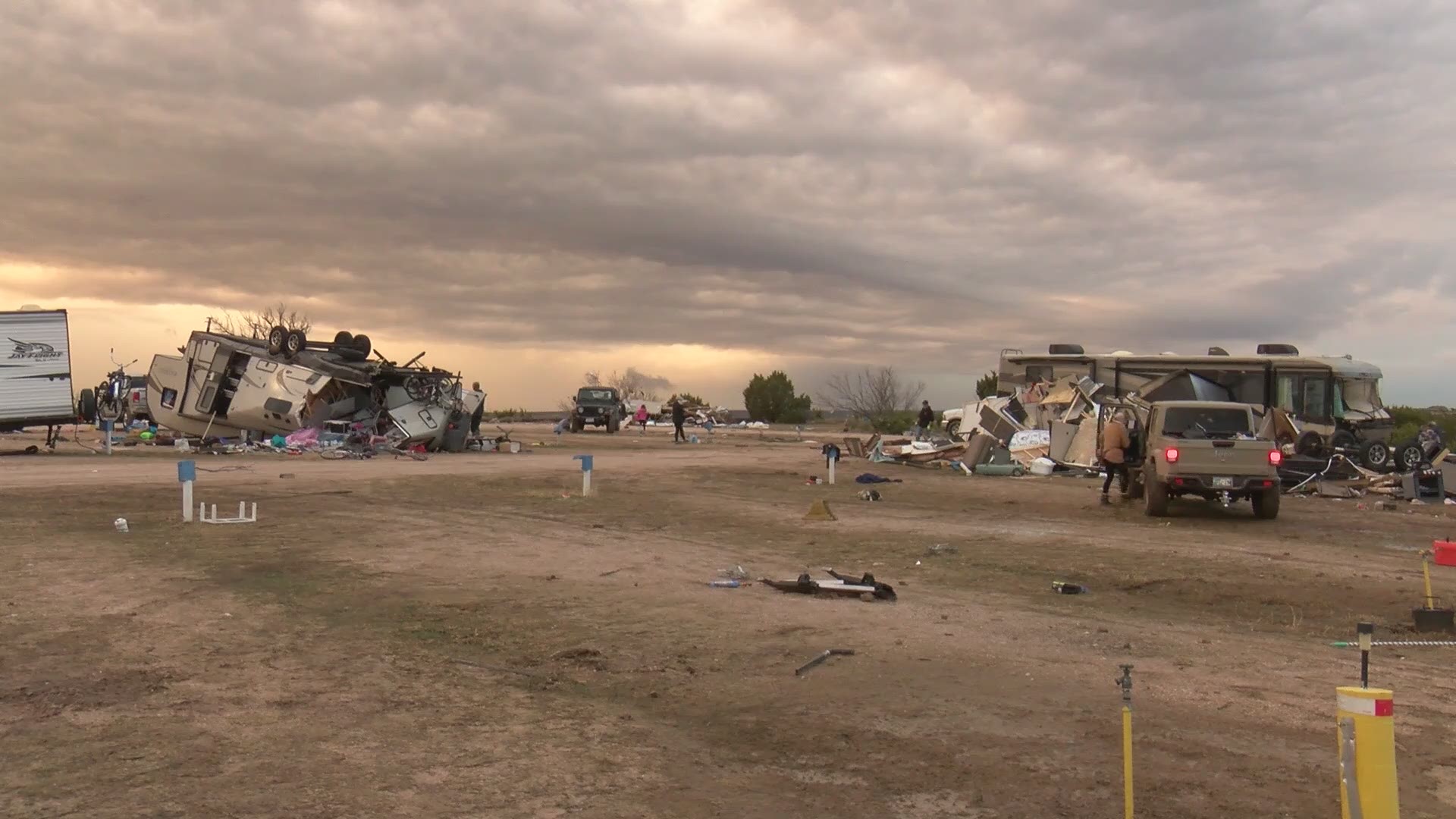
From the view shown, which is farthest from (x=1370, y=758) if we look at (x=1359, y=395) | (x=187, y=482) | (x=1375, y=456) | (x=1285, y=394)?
(x=1359, y=395)

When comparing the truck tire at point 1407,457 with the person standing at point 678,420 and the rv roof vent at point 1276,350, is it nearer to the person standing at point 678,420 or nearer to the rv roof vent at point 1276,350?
the rv roof vent at point 1276,350

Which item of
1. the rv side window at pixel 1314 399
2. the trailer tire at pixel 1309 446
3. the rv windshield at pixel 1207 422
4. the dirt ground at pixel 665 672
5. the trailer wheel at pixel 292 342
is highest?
the trailer wheel at pixel 292 342

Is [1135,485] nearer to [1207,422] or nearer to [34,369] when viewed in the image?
[1207,422]

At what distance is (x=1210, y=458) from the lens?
17781mm

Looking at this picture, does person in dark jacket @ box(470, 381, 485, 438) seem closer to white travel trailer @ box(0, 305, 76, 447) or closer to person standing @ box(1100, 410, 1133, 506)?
white travel trailer @ box(0, 305, 76, 447)

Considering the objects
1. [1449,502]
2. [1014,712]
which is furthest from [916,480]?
[1014,712]

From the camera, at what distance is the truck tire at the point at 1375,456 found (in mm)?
28594

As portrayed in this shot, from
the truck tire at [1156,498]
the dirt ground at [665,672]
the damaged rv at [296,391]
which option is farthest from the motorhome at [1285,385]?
the damaged rv at [296,391]

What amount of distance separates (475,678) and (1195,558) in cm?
957

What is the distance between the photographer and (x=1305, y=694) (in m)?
7.08

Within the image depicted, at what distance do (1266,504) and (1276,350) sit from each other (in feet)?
47.5

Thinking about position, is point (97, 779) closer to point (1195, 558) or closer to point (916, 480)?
point (1195, 558)

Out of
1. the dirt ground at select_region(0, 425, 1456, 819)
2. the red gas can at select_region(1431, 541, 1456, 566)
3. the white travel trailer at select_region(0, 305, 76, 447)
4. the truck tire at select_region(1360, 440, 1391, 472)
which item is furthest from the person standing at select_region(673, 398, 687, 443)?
the red gas can at select_region(1431, 541, 1456, 566)

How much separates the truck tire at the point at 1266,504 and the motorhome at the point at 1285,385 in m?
10.4
